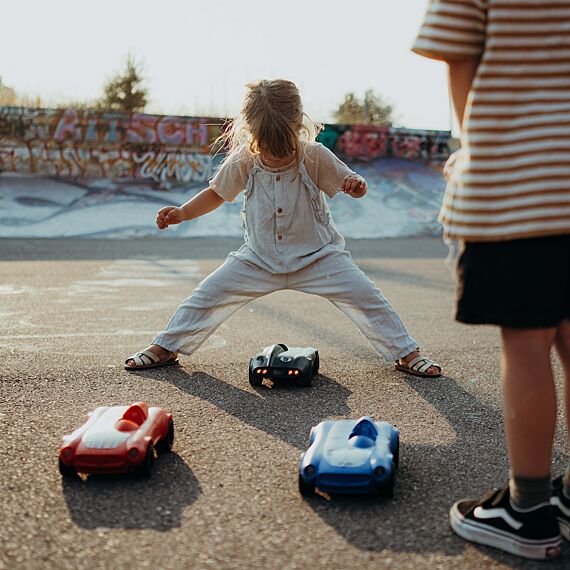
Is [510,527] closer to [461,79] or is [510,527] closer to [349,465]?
[349,465]

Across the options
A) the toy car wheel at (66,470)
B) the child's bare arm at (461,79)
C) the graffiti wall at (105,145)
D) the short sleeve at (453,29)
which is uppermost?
the short sleeve at (453,29)

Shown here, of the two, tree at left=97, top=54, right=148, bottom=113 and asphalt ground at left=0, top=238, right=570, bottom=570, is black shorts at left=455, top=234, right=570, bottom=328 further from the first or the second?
tree at left=97, top=54, right=148, bottom=113

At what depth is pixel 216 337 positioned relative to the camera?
5.46 m

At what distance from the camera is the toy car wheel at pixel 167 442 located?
2969 millimetres

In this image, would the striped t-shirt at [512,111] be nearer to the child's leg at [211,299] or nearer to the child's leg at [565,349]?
the child's leg at [565,349]

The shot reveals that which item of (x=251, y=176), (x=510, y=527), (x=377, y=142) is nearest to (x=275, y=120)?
(x=251, y=176)

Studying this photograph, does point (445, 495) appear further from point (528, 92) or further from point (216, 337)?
point (216, 337)

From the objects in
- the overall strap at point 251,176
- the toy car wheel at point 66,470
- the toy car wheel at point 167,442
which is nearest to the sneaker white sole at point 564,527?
the toy car wheel at point 167,442

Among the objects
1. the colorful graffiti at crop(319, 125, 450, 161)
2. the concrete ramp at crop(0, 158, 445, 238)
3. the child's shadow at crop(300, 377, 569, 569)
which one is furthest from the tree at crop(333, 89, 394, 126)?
the child's shadow at crop(300, 377, 569, 569)

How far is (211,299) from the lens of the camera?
4391 mm

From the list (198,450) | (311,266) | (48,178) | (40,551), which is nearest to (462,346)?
(311,266)

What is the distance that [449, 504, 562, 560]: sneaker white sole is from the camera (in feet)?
7.02

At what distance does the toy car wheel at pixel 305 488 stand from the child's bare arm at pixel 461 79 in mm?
1175

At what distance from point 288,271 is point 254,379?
2.02ft
